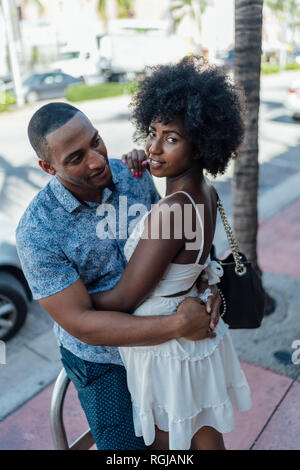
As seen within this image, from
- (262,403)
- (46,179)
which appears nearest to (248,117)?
(262,403)

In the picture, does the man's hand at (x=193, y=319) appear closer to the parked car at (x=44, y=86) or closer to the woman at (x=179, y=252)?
the woman at (x=179, y=252)

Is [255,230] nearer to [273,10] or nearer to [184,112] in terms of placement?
[184,112]

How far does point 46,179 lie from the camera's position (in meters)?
8.66

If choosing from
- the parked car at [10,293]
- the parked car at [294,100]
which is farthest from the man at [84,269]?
the parked car at [294,100]

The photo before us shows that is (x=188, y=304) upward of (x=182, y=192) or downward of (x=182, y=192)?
downward

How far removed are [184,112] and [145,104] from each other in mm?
244

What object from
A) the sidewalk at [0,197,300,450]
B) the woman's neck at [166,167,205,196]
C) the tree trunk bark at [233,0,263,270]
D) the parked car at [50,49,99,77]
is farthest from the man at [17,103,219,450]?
the parked car at [50,49,99,77]

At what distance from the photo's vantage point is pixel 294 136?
1142 centimetres

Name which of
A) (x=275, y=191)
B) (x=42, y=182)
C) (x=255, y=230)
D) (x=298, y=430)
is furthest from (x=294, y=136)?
(x=298, y=430)

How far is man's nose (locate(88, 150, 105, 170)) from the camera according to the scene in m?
1.72

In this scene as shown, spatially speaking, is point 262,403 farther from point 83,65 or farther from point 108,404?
point 83,65

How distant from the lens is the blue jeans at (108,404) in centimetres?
188

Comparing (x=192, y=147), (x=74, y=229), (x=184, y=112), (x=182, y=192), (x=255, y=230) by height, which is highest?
(x=184, y=112)

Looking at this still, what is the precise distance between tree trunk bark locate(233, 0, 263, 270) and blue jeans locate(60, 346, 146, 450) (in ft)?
6.62
